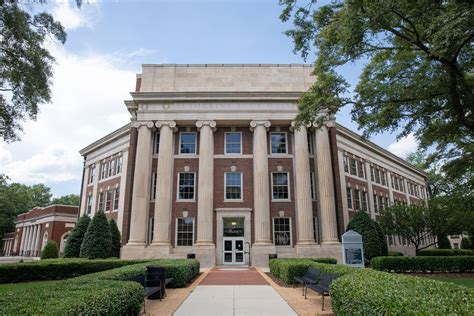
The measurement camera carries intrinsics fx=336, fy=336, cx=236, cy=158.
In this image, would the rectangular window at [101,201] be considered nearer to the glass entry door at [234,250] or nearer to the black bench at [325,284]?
the glass entry door at [234,250]

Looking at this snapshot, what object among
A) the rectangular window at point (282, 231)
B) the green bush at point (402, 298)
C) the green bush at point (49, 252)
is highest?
the rectangular window at point (282, 231)

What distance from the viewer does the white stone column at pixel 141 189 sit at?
89.0ft

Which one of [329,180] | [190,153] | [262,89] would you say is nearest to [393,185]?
[329,180]

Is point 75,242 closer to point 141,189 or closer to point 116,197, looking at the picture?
point 116,197

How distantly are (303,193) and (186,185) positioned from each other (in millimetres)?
10148

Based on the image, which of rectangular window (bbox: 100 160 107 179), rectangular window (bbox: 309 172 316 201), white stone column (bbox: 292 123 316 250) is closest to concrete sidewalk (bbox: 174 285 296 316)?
white stone column (bbox: 292 123 316 250)

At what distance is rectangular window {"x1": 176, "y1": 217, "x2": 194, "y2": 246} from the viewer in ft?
92.4

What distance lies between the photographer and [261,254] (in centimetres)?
2636

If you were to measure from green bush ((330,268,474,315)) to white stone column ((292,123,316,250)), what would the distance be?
2023cm

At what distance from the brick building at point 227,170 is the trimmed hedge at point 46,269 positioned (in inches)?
292

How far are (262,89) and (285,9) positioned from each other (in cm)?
1751

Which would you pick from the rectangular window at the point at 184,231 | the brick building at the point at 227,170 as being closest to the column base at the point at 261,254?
the brick building at the point at 227,170

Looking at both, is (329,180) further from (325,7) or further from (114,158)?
(114,158)

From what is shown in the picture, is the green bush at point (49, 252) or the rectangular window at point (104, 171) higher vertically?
the rectangular window at point (104, 171)
